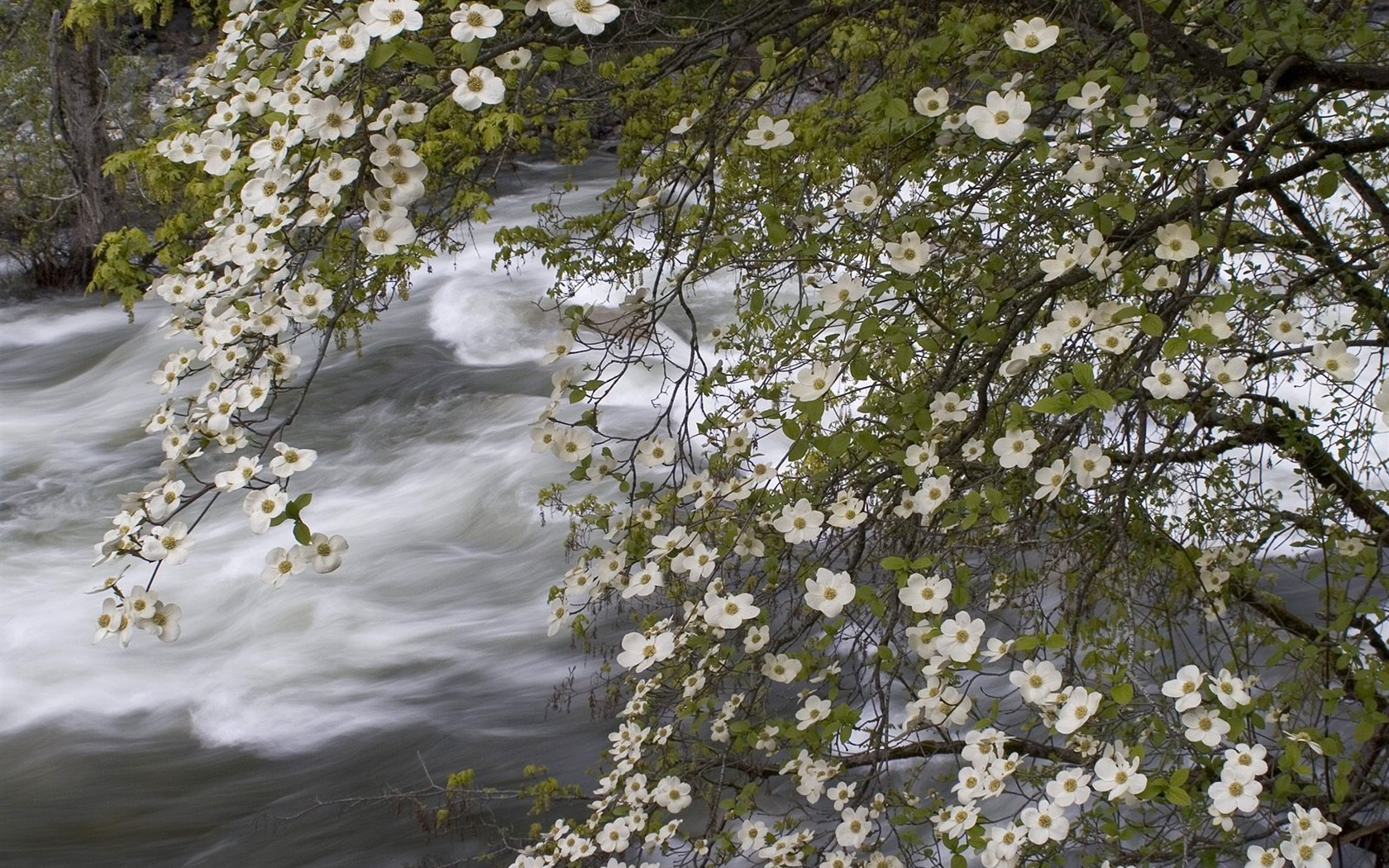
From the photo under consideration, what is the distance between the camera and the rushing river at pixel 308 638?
5113 millimetres

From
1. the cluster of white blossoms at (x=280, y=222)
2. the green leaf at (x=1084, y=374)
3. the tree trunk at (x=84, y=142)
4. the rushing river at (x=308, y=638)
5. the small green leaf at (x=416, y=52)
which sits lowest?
the rushing river at (x=308, y=638)

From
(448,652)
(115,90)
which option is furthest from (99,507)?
(115,90)

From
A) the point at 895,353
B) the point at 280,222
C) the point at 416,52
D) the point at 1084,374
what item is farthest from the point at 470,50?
the point at 1084,374

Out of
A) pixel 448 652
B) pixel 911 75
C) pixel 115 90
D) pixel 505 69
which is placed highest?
pixel 505 69

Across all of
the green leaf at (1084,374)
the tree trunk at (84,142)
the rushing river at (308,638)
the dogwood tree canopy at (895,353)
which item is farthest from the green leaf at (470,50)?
the tree trunk at (84,142)

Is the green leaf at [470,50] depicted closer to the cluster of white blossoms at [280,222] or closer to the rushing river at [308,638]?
the cluster of white blossoms at [280,222]

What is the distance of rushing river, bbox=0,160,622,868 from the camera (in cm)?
511

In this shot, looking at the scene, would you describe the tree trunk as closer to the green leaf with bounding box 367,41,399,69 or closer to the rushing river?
the rushing river

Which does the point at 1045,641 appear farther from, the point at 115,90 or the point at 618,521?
the point at 115,90

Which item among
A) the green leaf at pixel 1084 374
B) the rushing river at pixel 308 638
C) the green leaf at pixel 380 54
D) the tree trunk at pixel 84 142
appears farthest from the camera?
the tree trunk at pixel 84 142

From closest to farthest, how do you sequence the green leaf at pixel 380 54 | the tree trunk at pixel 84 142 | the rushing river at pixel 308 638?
the green leaf at pixel 380 54 < the rushing river at pixel 308 638 < the tree trunk at pixel 84 142

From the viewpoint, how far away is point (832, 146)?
3.50 meters

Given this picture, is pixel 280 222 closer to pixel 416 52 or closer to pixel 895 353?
pixel 416 52

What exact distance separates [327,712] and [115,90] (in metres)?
7.84
